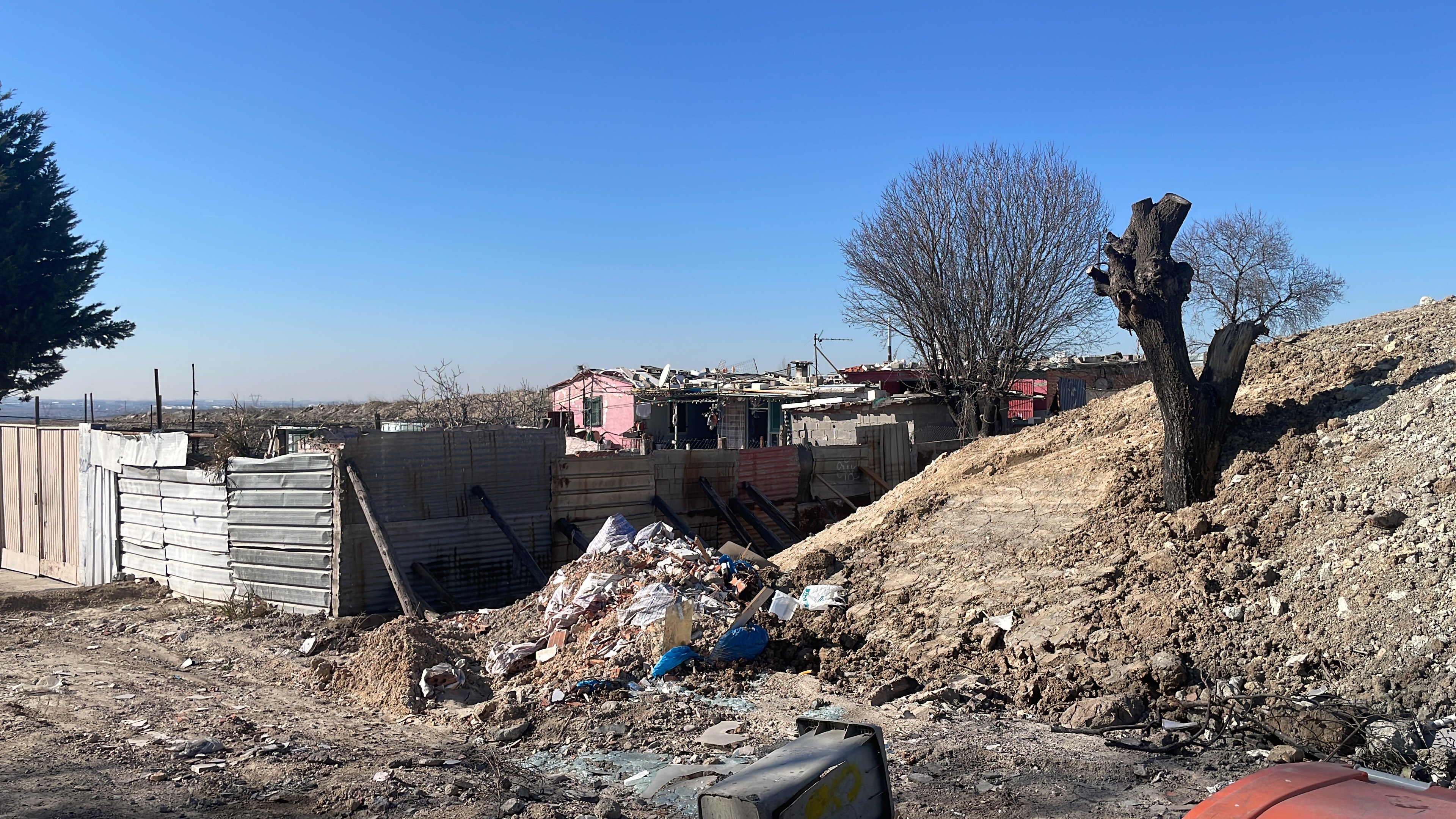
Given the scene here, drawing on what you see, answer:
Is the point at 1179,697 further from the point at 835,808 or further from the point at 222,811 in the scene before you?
the point at 222,811

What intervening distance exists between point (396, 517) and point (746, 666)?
6.28 meters

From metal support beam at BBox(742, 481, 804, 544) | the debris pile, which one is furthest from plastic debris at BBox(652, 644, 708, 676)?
metal support beam at BBox(742, 481, 804, 544)

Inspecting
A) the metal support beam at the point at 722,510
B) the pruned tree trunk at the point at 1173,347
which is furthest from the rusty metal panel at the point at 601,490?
the pruned tree trunk at the point at 1173,347

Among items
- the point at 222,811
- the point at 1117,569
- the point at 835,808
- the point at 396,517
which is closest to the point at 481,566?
the point at 396,517

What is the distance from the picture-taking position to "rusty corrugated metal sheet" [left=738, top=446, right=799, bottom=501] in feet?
52.8

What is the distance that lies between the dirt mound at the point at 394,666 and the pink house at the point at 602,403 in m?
17.3

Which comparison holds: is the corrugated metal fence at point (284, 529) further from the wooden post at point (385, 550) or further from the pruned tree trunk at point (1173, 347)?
the pruned tree trunk at point (1173, 347)

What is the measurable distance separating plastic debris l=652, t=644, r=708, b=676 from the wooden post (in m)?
4.05

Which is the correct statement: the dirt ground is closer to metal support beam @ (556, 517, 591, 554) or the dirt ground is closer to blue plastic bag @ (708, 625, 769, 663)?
blue plastic bag @ (708, 625, 769, 663)

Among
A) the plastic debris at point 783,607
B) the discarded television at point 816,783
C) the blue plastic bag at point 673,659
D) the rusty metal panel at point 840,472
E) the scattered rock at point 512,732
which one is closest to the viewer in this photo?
the discarded television at point 816,783

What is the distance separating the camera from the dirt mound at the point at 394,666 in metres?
7.72

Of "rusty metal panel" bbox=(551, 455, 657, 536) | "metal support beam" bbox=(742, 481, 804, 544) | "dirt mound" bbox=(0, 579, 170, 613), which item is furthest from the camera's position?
"metal support beam" bbox=(742, 481, 804, 544)

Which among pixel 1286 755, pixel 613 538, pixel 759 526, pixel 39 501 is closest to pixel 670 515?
pixel 759 526

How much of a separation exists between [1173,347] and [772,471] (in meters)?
9.17
